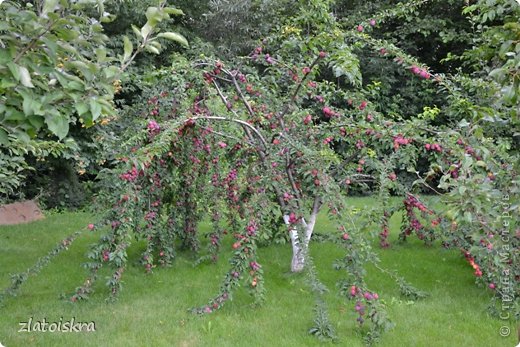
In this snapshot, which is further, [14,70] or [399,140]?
[399,140]

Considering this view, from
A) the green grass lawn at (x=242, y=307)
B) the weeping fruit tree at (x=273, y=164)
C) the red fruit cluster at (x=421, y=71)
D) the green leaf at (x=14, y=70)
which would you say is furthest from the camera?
the red fruit cluster at (x=421, y=71)

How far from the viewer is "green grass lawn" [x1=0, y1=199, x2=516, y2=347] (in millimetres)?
3053

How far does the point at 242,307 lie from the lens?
3562 mm

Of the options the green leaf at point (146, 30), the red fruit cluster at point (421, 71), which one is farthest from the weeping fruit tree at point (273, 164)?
the green leaf at point (146, 30)

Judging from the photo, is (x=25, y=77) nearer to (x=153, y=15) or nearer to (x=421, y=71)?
(x=153, y=15)

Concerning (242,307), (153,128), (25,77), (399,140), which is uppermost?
(25,77)

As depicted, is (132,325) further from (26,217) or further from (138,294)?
(26,217)

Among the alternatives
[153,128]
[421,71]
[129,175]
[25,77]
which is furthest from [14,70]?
[421,71]

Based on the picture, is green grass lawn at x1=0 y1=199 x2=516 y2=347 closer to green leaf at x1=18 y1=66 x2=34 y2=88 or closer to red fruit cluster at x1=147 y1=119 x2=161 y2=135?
red fruit cluster at x1=147 y1=119 x2=161 y2=135

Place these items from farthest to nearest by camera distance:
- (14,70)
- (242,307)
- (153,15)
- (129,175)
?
(242,307), (129,175), (153,15), (14,70)

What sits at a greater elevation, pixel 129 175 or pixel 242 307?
pixel 129 175

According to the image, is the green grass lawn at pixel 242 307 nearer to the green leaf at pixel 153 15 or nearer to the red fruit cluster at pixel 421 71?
the red fruit cluster at pixel 421 71

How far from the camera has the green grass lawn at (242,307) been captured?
305 cm

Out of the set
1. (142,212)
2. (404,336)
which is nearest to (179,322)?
(142,212)
